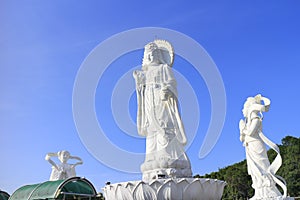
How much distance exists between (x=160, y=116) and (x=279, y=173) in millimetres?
20783

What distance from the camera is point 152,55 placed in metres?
13.4

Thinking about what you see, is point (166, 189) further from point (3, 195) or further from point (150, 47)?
point (3, 195)

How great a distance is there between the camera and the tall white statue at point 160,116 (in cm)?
1153

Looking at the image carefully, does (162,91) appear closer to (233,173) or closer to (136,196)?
(136,196)

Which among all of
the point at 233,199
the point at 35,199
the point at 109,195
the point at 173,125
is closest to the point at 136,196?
the point at 109,195

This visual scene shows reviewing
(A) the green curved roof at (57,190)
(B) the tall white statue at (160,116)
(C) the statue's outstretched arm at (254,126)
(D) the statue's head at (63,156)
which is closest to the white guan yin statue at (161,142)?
(B) the tall white statue at (160,116)

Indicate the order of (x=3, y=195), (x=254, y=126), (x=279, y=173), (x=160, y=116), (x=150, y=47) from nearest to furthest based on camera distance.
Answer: (x=254, y=126) → (x=160, y=116) → (x=150, y=47) → (x=3, y=195) → (x=279, y=173)

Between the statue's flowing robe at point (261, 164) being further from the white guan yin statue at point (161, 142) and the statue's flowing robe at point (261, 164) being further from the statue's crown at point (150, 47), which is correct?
the statue's crown at point (150, 47)

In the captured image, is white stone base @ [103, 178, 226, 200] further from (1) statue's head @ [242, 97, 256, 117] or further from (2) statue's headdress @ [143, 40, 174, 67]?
(2) statue's headdress @ [143, 40, 174, 67]

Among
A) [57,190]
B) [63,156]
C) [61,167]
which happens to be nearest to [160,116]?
[57,190]

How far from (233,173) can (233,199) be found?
2287mm

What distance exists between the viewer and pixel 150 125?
41.5ft

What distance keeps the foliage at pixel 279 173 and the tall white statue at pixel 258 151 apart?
45.4 ft

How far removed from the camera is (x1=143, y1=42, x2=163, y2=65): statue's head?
527 inches
